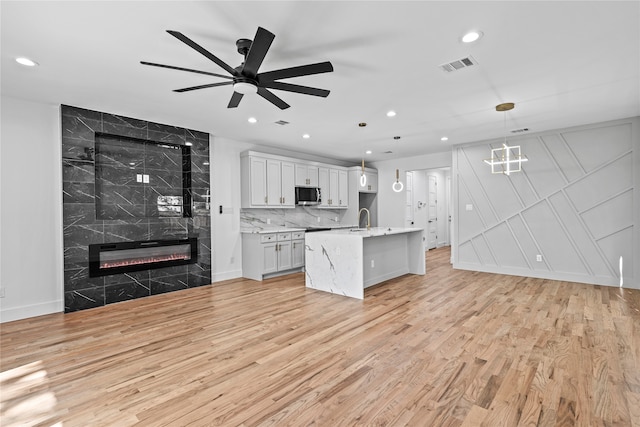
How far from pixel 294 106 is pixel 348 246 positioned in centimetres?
217

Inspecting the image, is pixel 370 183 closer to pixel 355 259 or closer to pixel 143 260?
pixel 355 259

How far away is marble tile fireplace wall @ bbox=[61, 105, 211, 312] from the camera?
4.25m

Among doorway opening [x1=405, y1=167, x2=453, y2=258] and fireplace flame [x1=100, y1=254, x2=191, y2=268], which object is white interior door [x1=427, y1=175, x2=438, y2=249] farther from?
fireplace flame [x1=100, y1=254, x2=191, y2=268]

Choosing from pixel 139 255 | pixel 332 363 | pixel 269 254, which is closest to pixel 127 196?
pixel 139 255

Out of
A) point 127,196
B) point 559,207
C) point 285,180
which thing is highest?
point 285,180

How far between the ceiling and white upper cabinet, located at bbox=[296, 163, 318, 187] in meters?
2.17

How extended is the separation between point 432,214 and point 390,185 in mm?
2330

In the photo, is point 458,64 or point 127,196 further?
point 127,196

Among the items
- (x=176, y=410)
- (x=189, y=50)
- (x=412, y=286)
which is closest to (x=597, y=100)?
(x=412, y=286)

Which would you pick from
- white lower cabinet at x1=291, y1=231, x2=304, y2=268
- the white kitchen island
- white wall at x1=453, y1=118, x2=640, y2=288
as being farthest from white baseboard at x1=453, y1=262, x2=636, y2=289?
white lower cabinet at x1=291, y1=231, x2=304, y2=268

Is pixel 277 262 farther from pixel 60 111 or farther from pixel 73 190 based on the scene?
pixel 60 111

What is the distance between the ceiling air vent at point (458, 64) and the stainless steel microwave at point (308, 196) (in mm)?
4364

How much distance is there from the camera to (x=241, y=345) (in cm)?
299

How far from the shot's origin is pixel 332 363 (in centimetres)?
261
